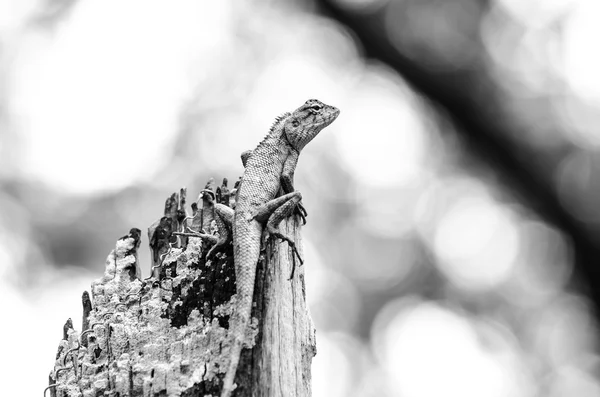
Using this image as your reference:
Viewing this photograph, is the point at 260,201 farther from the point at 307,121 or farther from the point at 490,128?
the point at 490,128

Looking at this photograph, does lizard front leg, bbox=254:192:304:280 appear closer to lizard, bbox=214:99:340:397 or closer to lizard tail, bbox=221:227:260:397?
lizard, bbox=214:99:340:397

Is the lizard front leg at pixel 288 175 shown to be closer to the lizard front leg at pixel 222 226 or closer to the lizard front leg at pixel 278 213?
the lizard front leg at pixel 278 213

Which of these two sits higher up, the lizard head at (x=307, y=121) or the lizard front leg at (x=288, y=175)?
the lizard head at (x=307, y=121)

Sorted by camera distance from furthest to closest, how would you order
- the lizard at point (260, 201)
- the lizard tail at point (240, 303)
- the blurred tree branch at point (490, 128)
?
the blurred tree branch at point (490, 128) < the lizard at point (260, 201) < the lizard tail at point (240, 303)

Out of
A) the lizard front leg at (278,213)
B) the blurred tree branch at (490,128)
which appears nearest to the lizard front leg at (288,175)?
the lizard front leg at (278,213)

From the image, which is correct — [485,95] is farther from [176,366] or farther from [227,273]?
[176,366]

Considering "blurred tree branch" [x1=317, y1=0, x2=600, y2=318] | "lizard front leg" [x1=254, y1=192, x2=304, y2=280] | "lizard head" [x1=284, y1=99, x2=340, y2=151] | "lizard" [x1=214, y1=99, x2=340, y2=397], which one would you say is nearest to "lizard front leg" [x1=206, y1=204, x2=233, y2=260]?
"lizard" [x1=214, y1=99, x2=340, y2=397]

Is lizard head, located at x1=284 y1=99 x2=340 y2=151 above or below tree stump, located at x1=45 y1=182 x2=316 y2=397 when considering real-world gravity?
above

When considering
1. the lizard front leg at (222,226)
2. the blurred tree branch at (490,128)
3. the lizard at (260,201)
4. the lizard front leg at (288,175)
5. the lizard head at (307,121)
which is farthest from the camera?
the lizard head at (307,121)
